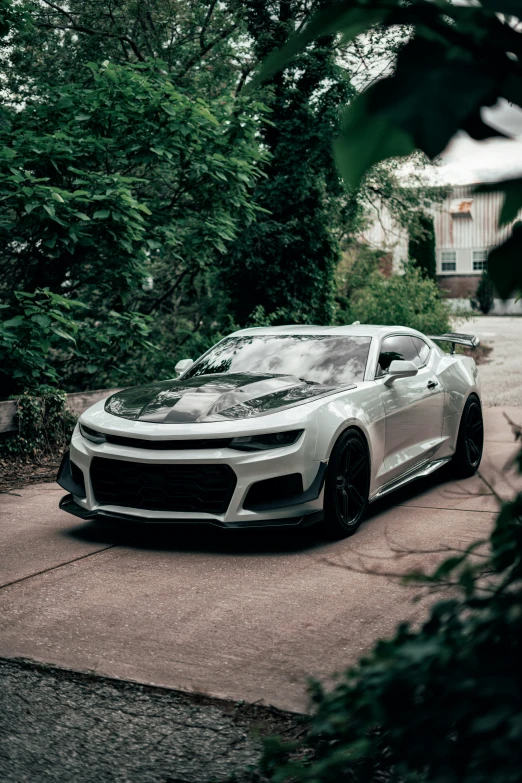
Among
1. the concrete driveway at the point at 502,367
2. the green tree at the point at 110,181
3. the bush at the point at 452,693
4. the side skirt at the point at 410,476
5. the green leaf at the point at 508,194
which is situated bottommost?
the concrete driveway at the point at 502,367

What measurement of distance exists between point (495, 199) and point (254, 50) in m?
14.3

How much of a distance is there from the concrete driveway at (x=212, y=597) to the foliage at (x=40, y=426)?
2.24 meters

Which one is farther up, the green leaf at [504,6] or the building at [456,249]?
the building at [456,249]

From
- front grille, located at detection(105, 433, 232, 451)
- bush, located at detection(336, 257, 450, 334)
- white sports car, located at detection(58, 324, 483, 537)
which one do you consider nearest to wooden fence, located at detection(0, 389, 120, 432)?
white sports car, located at detection(58, 324, 483, 537)

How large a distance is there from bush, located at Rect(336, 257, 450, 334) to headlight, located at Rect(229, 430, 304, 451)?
1216cm

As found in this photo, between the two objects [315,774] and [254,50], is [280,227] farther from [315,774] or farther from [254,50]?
[315,774]

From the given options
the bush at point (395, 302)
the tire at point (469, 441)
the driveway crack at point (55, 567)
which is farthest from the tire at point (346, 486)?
the bush at point (395, 302)

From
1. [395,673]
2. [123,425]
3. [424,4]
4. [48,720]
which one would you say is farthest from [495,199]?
[123,425]

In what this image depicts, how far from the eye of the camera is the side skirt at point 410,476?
6.12 meters

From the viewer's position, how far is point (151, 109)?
9719mm

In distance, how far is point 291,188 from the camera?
14633 millimetres

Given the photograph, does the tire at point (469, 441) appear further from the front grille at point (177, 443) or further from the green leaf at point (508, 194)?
the green leaf at point (508, 194)

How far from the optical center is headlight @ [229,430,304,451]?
522 centimetres

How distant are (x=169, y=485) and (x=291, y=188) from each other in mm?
10152
